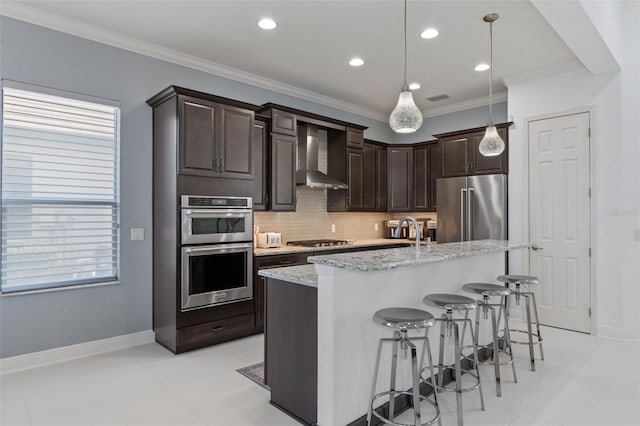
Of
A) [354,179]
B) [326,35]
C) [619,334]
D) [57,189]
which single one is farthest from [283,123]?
[619,334]

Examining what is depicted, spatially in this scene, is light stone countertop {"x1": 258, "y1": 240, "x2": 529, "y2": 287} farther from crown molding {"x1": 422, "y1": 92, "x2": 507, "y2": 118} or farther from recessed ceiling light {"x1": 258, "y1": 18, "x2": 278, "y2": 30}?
crown molding {"x1": 422, "y1": 92, "x2": 507, "y2": 118}

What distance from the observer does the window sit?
324 cm

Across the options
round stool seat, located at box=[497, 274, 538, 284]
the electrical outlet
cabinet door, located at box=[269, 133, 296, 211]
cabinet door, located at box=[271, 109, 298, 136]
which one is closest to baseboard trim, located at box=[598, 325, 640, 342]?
round stool seat, located at box=[497, 274, 538, 284]

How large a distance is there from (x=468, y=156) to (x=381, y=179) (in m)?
1.46

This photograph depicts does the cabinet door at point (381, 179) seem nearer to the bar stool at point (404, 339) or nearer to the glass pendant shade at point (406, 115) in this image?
the glass pendant shade at point (406, 115)

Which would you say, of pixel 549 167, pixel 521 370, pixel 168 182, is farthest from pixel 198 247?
pixel 549 167

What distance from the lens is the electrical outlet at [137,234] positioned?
3.86 m

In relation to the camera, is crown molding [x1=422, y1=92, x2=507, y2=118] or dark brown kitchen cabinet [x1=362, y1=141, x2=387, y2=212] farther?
dark brown kitchen cabinet [x1=362, y1=141, x2=387, y2=212]

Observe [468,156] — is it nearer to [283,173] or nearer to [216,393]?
[283,173]

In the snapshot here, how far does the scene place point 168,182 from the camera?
12.3ft

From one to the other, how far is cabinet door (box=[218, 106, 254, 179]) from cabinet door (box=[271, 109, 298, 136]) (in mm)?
509

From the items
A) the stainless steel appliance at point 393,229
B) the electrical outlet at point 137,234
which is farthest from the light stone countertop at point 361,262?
the stainless steel appliance at point 393,229

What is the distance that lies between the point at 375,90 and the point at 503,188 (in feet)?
7.34

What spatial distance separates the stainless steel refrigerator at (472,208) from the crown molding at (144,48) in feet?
7.54
